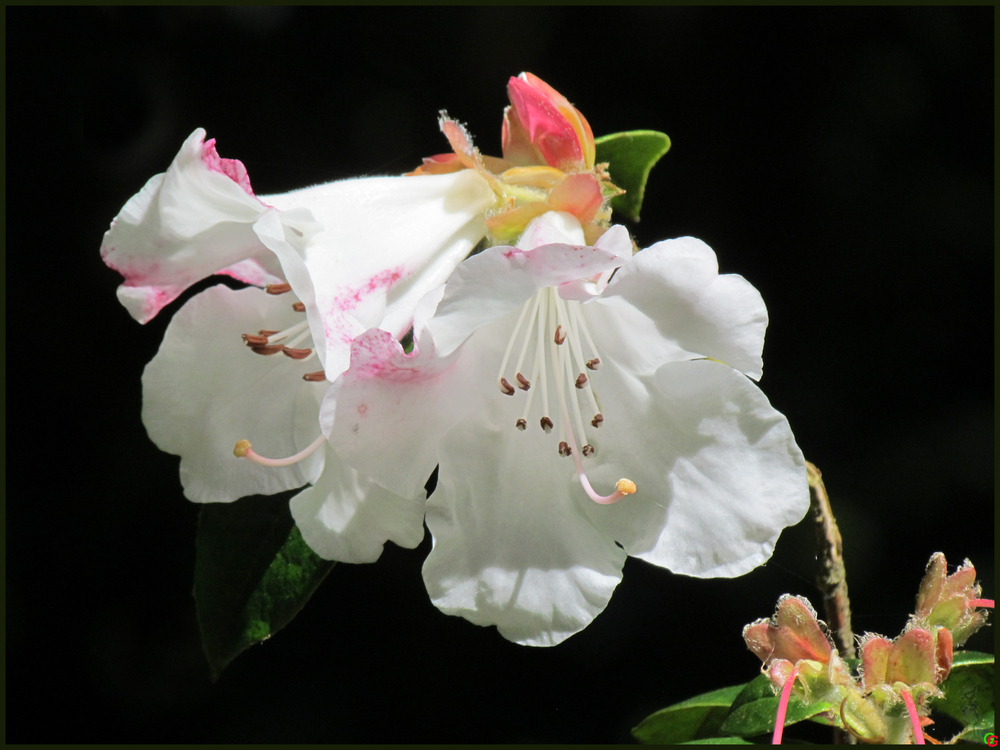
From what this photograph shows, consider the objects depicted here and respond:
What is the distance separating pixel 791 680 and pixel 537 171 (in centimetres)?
48

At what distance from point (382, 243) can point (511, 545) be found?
0.95 ft

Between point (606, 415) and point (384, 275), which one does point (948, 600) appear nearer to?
point (606, 415)

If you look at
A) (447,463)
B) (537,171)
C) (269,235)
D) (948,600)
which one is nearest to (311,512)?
(447,463)

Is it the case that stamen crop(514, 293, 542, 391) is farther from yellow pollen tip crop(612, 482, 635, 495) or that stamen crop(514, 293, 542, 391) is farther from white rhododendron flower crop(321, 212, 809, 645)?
yellow pollen tip crop(612, 482, 635, 495)

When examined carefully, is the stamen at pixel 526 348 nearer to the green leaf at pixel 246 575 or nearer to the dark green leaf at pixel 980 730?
the green leaf at pixel 246 575

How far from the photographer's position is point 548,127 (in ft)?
2.53

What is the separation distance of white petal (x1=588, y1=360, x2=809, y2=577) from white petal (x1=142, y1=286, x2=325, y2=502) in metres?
0.31

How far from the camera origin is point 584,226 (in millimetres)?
A: 744

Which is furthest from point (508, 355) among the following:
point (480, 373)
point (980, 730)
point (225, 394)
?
point (980, 730)

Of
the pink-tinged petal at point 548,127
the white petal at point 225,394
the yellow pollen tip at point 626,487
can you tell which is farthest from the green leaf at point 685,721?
the pink-tinged petal at point 548,127

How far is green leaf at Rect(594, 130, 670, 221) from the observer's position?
905mm

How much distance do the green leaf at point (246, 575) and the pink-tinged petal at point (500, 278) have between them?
1.19 ft

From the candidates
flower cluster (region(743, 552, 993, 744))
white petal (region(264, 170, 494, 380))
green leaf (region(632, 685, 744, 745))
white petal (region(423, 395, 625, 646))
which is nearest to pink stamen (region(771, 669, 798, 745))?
flower cluster (region(743, 552, 993, 744))

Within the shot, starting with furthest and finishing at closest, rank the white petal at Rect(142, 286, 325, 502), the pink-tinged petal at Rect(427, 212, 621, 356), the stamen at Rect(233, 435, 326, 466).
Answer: the white petal at Rect(142, 286, 325, 502) → the stamen at Rect(233, 435, 326, 466) → the pink-tinged petal at Rect(427, 212, 621, 356)
